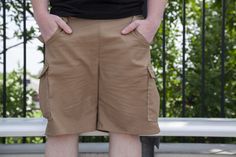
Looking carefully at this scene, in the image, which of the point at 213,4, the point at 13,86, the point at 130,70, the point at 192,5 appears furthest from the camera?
the point at 192,5

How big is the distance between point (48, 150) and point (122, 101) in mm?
462

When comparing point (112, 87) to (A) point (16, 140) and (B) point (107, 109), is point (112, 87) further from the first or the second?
(A) point (16, 140)

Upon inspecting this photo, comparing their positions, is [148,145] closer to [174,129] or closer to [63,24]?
[174,129]

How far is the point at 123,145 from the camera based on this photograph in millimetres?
2686

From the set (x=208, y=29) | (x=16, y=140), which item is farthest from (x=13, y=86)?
(x=208, y=29)

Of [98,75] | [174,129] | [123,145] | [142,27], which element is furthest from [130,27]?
[174,129]

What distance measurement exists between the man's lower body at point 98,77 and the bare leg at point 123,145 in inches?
2.3

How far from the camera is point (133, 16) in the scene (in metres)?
2.64

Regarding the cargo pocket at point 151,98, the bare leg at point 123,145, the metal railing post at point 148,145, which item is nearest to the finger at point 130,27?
the cargo pocket at point 151,98

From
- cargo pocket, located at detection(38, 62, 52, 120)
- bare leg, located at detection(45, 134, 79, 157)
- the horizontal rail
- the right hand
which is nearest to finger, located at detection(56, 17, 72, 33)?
the right hand

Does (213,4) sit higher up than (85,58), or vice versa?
(213,4)

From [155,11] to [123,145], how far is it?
2.27 ft

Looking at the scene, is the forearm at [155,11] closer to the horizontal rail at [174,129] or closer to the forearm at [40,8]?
the forearm at [40,8]

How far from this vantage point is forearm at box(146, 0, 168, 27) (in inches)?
102
